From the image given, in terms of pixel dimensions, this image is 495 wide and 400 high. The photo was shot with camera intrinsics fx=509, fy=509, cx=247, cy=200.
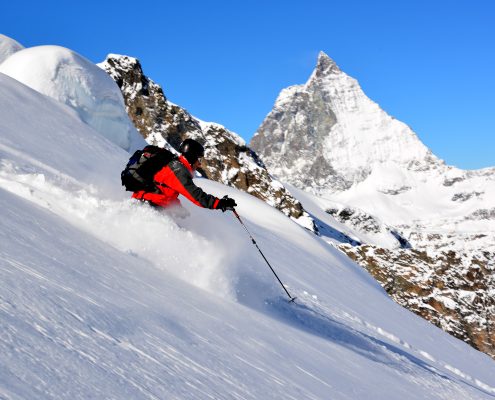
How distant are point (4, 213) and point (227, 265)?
344 cm

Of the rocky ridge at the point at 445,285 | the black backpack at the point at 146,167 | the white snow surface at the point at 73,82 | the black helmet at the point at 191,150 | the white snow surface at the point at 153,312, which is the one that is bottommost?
the white snow surface at the point at 153,312

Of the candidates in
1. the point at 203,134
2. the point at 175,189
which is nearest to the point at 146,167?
the point at 175,189

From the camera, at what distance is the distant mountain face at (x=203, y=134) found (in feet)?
179

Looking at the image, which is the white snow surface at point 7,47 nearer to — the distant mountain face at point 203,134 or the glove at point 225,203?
the distant mountain face at point 203,134

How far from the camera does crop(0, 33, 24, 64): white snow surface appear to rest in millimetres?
29297

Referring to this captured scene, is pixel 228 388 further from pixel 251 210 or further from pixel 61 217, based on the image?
pixel 251 210

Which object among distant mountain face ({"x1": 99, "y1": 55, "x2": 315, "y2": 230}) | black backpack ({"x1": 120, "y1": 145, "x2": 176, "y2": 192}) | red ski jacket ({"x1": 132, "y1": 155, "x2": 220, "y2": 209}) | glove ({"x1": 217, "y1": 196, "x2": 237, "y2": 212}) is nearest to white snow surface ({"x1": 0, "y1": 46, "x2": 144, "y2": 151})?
black backpack ({"x1": 120, "y1": 145, "x2": 176, "y2": 192})

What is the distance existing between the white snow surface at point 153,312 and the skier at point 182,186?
0.79 ft

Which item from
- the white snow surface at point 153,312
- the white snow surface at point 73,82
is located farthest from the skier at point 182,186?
the white snow surface at point 73,82

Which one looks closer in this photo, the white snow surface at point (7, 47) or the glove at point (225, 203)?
the glove at point (225, 203)

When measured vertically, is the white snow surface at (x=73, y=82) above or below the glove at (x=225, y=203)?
above

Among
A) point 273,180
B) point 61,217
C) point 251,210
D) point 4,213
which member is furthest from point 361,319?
point 273,180

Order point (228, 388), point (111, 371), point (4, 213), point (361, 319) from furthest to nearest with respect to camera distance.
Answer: point (361, 319) < point (4, 213) < point (228, 388) < point (111, 371)

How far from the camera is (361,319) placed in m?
11.2
